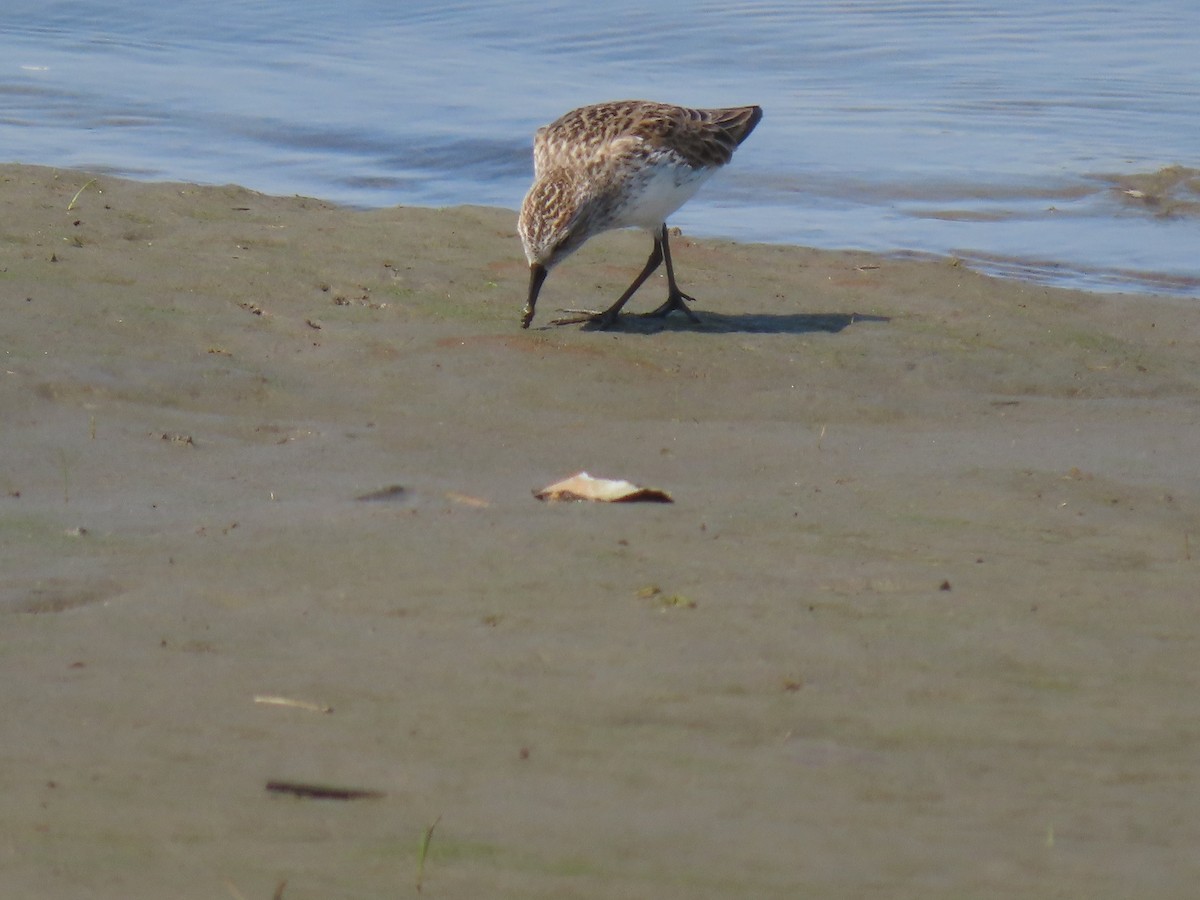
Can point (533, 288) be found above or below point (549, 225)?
below

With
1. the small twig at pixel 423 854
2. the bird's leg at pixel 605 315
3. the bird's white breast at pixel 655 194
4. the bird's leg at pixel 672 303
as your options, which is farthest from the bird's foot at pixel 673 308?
the small twig at pixel 423 854

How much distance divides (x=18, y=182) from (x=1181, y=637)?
6946mm

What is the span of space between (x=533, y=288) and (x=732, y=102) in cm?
816

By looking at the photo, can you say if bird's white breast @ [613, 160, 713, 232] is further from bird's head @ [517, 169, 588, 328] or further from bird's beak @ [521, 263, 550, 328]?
bird's beak @ [521, 263, 550, 328]

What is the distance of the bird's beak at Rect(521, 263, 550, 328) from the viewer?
6957 millimetres

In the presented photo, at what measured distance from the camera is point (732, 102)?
14.7 metres

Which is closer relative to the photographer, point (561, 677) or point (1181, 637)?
point (561, 677)

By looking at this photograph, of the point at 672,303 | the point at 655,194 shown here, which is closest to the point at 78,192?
the point at 655,194

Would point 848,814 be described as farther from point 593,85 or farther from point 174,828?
point 593,85

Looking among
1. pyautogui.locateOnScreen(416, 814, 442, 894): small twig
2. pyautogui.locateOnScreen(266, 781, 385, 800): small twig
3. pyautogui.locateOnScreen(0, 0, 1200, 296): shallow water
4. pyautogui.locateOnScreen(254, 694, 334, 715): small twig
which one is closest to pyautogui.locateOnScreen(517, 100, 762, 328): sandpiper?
pyautogui.locateOnScreen(0, 0, 1200, 296): shallow water

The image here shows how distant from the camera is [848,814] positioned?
8.85 ft

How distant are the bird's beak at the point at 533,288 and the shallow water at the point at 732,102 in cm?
357

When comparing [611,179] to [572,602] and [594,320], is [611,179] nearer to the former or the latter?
[594,320]

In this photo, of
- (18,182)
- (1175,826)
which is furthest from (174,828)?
(18,182)
